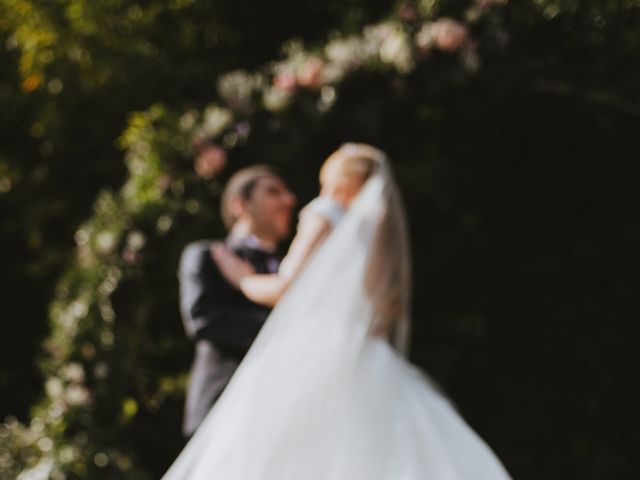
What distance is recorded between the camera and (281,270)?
254 cm

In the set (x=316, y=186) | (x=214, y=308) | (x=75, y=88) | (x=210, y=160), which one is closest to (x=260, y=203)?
(x=214, y=308)

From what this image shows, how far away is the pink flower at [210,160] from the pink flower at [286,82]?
0.41 meters

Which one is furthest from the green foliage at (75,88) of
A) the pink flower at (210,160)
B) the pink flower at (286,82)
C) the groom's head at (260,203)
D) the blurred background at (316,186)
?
the groom's head at (260,203)

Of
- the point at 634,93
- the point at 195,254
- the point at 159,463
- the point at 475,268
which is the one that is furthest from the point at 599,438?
the point at 195,254

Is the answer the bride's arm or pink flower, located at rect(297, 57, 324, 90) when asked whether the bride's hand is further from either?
pink flower, located at rect(297, 57, 324, 90)

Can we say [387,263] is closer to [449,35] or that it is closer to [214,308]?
[214,308]

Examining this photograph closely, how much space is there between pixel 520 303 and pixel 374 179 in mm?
1875

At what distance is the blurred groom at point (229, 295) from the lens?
2480 millimetres

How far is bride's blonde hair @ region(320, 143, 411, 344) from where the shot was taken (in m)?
2.47

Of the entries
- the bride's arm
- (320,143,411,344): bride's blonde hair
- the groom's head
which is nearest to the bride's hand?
the bride's arm

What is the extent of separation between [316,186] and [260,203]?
2.63ft

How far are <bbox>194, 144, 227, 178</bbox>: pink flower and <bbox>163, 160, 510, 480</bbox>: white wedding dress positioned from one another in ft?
3.26

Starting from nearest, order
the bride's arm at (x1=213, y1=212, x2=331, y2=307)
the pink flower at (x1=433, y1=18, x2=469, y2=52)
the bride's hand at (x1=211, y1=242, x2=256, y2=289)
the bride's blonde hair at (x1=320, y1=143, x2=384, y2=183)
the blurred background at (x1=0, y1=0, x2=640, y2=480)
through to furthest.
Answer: the bride's arm at (x1=213, y1=212, x2=331, y2=307), the bride's hand at (x1=211, y1=242, x2=256, y2=289), the bride's blonde hair at (x1=320, y1=143, x2=384, y2=183), the blurred background at (x1=0, y1=0, x2=640, y2=480), the pink flower at (x1=433, y1=18, x2=469, y2=52)

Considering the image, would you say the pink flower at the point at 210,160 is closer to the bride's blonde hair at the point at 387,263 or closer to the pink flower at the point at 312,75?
the pink flower at the point at 312,75
